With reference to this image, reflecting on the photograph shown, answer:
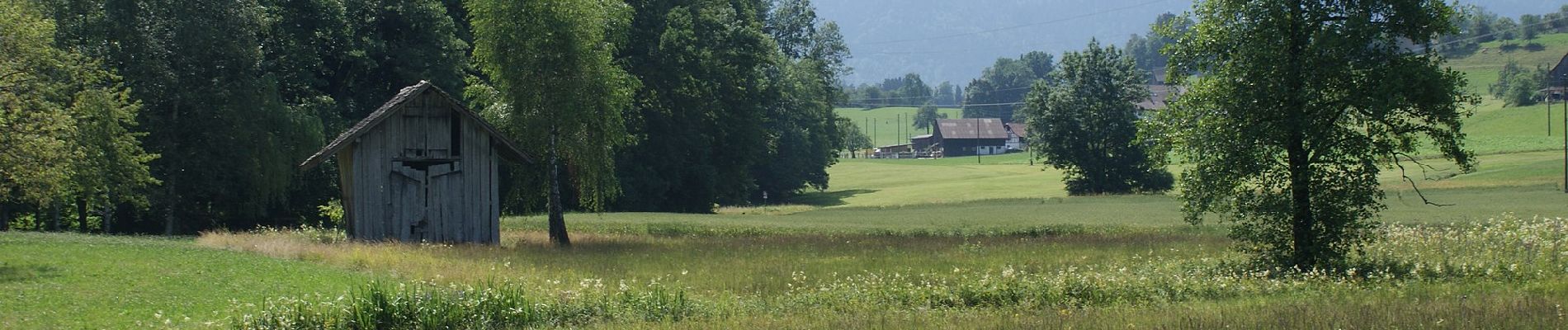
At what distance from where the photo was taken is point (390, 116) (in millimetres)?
33375

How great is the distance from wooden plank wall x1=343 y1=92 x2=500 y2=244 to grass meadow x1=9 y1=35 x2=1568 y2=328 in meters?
1.35

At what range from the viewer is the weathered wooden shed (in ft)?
109

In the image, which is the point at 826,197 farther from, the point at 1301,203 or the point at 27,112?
the point at 1301,203

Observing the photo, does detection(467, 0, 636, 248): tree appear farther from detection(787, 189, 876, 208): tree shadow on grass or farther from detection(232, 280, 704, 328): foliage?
detection(787, 189, 876, 208): tree shadow on grass

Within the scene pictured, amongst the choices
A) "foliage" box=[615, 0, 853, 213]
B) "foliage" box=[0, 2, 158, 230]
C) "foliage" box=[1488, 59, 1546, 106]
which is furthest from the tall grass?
"foliage" box=[1488, 59, 1546, 106]

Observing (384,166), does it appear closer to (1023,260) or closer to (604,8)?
(604,8)

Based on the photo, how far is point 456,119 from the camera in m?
34.1

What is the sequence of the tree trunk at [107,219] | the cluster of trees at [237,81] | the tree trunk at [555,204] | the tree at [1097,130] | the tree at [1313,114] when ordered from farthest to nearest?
the tree at [1097,130], the tree trunk at [107,219], the cluster of trees at [237,81], the tree trunk at [555,204], the tree at [1313,114]

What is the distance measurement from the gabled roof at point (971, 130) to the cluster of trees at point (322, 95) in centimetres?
11005

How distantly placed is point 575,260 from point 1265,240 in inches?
511

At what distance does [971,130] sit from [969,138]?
178cm

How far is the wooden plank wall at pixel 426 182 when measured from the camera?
33.4 m

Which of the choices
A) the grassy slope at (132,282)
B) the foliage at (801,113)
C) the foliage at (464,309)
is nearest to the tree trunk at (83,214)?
the grassy slope at (132,282)

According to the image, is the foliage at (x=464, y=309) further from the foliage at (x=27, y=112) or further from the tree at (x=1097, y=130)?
the tree at (x=1097, y=130)
